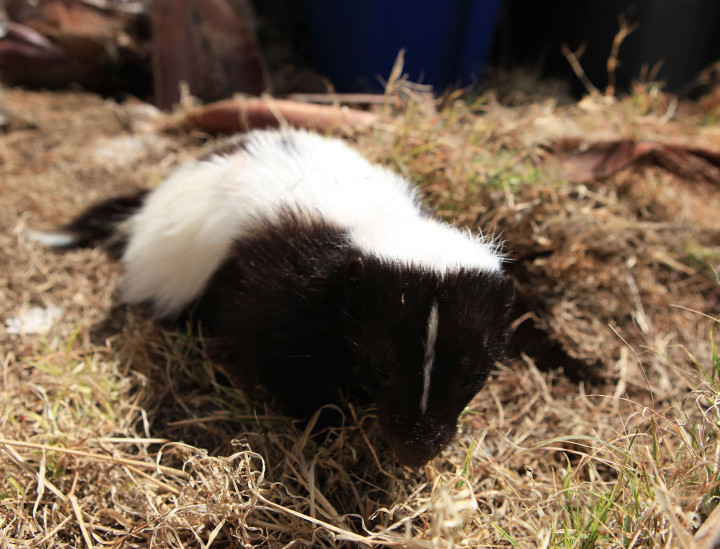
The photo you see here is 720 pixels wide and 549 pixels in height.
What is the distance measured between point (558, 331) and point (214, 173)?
2033 mm

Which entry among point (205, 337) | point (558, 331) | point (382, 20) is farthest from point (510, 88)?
point (205, 337)

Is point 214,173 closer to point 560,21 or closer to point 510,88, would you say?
point 510,88

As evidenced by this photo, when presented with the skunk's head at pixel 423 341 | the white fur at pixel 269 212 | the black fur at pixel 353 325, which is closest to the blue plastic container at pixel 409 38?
the white fur at pixel 269 212

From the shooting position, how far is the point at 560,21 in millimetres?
6328

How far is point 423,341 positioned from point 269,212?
94 cm

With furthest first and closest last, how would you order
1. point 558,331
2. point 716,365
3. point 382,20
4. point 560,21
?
1. point 560,21
2. point 382,20
3. point 558,331
4. point 716,365

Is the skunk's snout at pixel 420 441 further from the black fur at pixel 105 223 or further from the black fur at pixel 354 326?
the black fur at pixel 105 223

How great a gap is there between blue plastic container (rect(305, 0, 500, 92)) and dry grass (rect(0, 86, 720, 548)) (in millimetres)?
1677

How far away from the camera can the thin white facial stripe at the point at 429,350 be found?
168cm

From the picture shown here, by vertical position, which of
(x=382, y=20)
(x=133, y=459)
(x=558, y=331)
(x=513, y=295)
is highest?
(x=382, y=20)

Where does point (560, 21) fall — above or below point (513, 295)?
above

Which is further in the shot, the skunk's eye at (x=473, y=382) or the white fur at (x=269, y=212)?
the white fur at (x=269, y=212)

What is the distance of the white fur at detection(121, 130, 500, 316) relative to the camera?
1899 mm

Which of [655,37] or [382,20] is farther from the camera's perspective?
[655,37]
